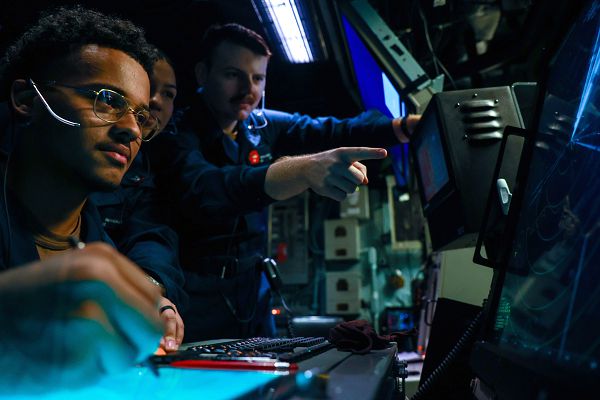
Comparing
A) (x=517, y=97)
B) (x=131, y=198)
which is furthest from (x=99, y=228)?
(x=517, y=97)

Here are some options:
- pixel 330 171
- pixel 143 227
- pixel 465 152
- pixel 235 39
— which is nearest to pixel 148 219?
pixel 143 227

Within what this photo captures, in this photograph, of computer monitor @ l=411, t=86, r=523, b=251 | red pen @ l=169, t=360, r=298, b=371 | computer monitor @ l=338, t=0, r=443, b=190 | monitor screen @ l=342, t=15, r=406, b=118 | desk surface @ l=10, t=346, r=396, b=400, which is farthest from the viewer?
monitor screen @ l=342, t=15, r=406, b=118

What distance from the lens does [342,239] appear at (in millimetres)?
3883

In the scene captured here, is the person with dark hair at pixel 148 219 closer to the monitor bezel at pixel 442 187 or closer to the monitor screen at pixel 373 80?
the monitor bezel at pixel 442 187

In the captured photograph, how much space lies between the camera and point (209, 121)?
1.79 metres

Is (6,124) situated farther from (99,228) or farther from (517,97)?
(517,97)

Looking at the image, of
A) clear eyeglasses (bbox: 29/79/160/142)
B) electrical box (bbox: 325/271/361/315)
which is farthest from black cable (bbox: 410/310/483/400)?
electrical box (bbox: 325/271/361/315)

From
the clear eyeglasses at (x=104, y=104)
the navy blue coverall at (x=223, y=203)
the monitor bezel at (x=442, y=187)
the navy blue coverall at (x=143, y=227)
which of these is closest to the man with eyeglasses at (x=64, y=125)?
the clear eyeglasses at (x=104, y=104)

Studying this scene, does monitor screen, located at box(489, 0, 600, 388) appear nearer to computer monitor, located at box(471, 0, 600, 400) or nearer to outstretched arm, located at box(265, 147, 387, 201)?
computer monitor, located at box(471, 0, 600, 400)

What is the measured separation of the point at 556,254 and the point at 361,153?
466 millimetres

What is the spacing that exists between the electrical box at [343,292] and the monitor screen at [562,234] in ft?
10.2

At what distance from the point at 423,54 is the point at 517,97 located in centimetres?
126

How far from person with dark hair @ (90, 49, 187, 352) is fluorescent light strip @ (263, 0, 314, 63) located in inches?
26.2

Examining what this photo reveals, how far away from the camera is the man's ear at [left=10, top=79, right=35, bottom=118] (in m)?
0.88
